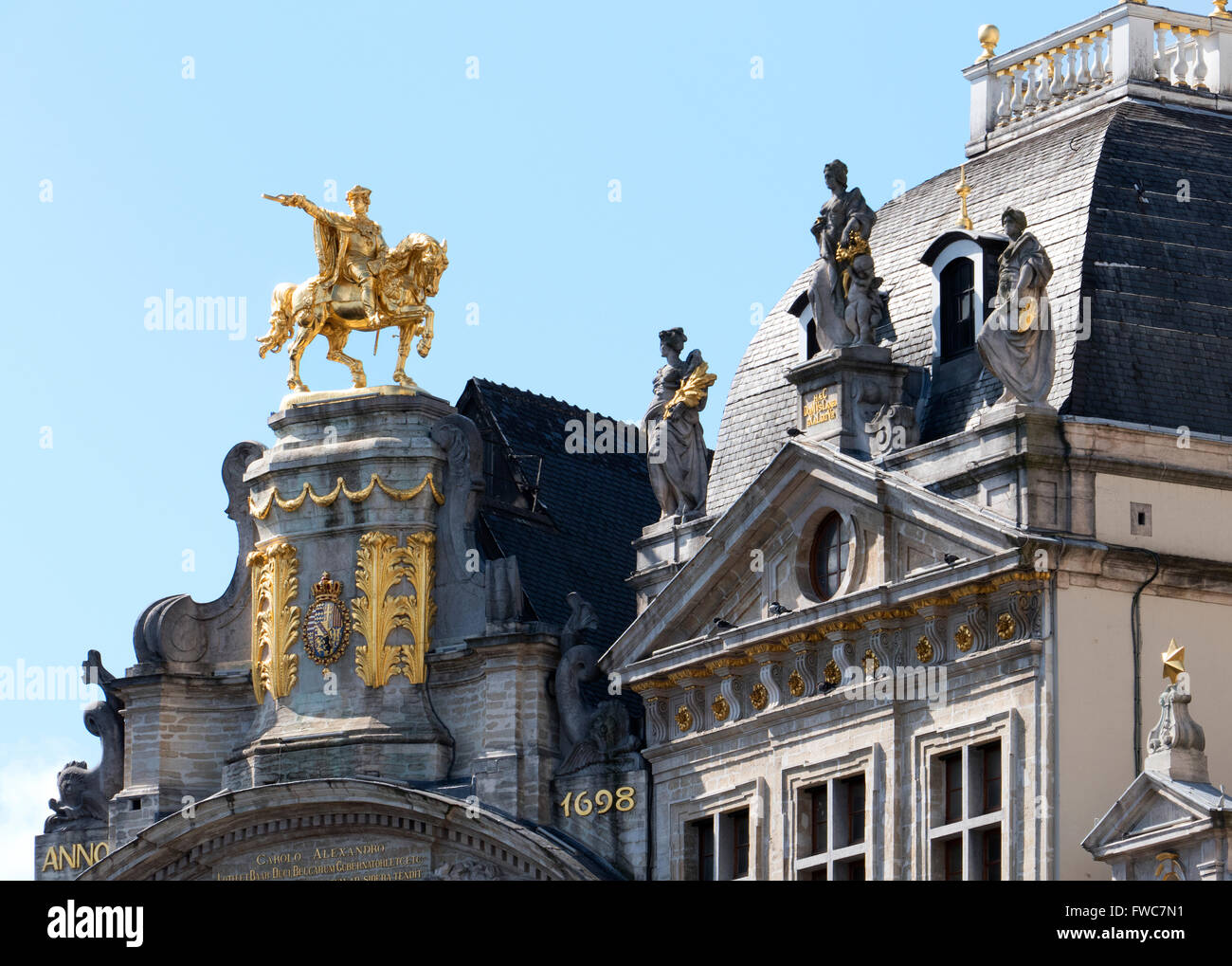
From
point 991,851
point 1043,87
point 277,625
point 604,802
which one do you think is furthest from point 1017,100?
point 277,625

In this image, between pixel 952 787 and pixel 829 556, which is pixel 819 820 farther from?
pixel 829 556

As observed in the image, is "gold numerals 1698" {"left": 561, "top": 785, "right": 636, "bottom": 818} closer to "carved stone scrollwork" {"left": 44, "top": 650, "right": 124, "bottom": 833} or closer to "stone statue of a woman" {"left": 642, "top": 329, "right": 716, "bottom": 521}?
"stone statue of a woman" {"left": 642, "top": 329, "right": 716, "bottom": 521}

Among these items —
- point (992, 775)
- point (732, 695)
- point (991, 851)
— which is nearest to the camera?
point (991, 851)

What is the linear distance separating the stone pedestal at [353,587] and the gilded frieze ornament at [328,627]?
3cm

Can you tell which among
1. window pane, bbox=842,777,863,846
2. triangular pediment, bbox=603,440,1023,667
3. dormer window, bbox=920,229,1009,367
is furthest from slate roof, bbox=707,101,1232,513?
window pane, bbox=842,777,863,846

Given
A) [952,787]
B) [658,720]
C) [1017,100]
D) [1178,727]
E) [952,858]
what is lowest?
[952,858]

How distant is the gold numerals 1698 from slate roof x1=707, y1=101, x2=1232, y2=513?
4802 millimetres

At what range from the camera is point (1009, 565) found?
193ft

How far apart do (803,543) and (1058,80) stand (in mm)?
9071

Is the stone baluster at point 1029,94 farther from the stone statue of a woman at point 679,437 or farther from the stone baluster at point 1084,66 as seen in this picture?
the stone statue of a woman at point 679,437

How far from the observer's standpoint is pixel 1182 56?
66562 mm

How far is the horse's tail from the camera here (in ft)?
226
